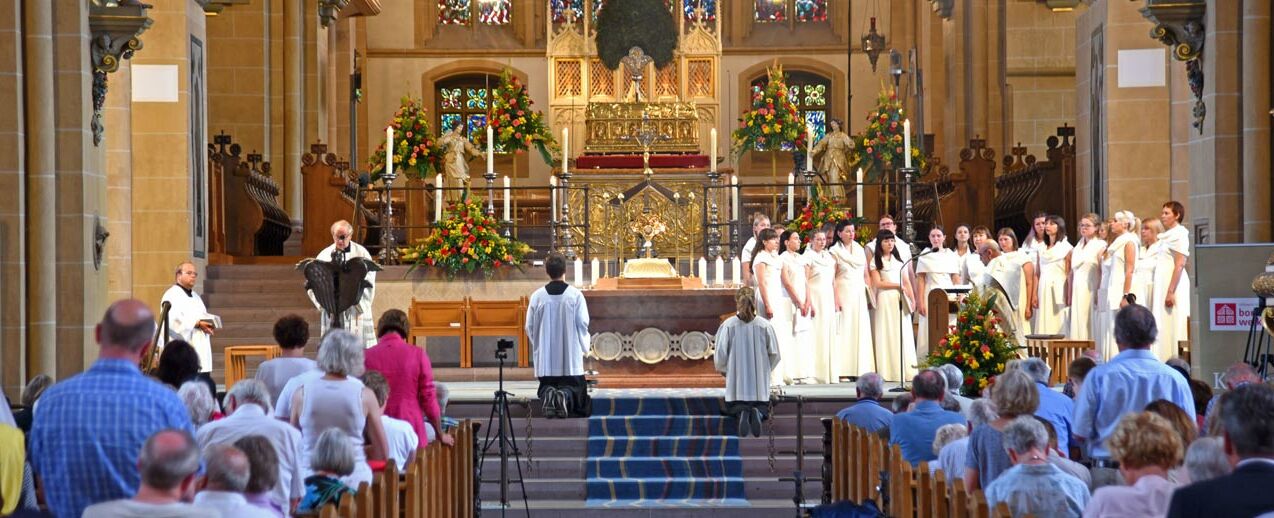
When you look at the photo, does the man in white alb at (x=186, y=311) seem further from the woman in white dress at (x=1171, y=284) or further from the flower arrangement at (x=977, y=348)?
the woman in white dress at (x=1171, y=284)

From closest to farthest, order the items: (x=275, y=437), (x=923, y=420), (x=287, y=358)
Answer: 1. (x=275, y=437)
2. (x=287, y=358)
3. (x=923, y=420)

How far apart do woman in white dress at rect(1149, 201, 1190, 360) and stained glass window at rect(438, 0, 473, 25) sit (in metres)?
19.6

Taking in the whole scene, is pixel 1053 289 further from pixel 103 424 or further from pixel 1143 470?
pixel 103 424

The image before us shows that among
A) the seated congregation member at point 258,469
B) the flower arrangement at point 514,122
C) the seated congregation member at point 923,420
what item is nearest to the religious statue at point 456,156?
the flower arrangement at point 514,122

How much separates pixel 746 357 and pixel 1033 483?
672cm

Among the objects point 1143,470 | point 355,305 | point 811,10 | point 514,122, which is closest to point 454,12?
point 811,10

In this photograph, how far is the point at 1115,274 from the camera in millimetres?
15305

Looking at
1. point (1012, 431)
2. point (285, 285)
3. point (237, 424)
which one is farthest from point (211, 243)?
point (1012, 431)

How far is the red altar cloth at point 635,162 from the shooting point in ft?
78.9

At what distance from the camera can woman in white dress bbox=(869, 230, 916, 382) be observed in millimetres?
16203

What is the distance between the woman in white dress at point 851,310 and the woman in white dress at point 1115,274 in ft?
6.76

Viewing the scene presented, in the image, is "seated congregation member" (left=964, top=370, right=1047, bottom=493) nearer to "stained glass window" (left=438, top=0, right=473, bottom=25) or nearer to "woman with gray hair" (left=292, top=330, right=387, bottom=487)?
"woman with gray hair" (left=292, top=330, right=387, bottom=487)

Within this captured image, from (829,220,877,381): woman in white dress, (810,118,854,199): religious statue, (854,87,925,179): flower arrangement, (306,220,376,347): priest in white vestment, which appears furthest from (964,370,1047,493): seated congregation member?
(810,118,854,199): religious statue

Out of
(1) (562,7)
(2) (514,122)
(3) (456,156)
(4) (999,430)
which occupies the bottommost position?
(4) (999,430)
